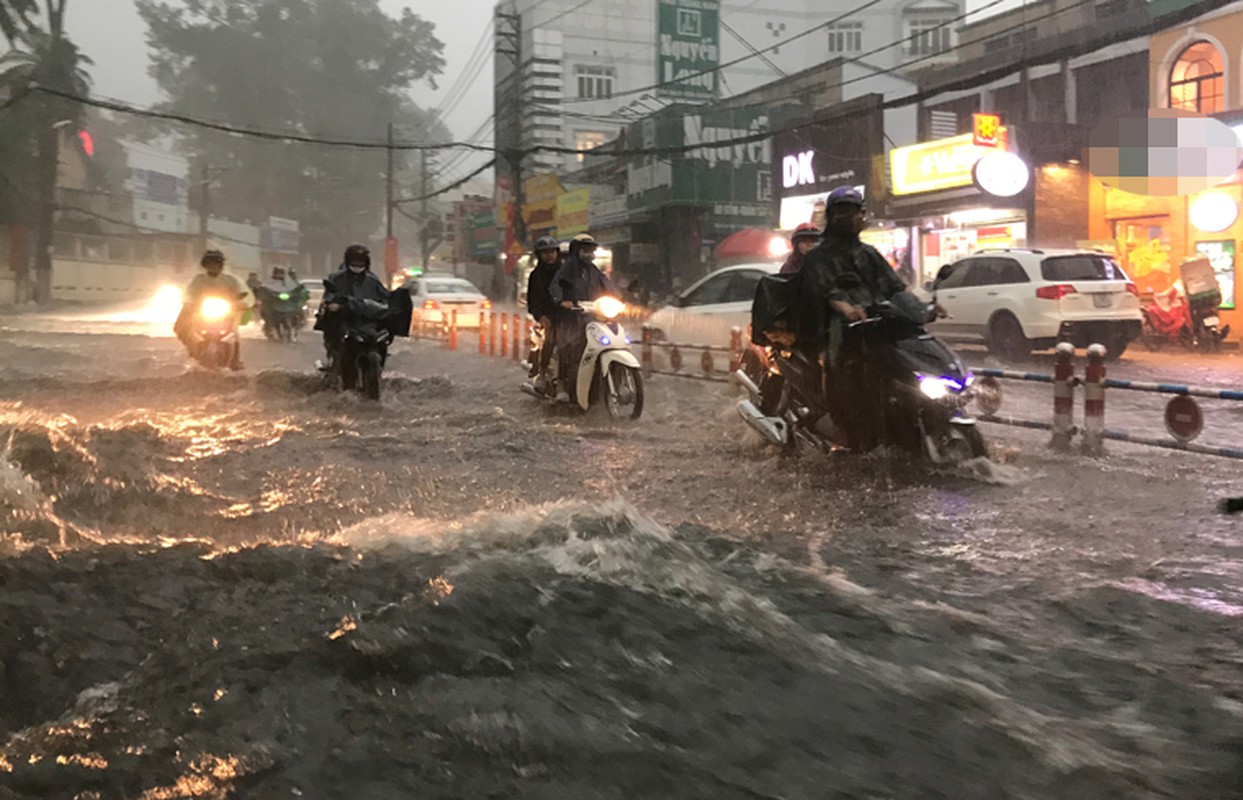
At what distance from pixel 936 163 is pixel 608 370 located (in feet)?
50.3

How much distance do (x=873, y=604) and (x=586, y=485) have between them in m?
2.77

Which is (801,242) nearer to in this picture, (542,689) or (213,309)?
(542,689)

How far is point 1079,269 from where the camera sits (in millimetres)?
15711

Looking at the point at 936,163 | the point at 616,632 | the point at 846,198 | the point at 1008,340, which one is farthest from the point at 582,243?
the point at 936,163

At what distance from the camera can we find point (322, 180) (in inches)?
2443

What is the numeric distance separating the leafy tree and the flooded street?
58374mm

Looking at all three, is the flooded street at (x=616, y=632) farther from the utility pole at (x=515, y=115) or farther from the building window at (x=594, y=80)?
the building window at (x=594, y=80)

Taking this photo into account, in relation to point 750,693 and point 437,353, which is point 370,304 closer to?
point 750,693

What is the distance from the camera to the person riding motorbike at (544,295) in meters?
10.3

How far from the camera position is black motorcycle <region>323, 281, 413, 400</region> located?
10000 mm

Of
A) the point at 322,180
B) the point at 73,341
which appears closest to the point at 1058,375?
the point at 73,341

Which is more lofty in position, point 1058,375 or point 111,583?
point 1058,375

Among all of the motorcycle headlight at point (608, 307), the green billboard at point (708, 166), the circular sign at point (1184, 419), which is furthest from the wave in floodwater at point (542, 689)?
the green billboard at point (708, 166)

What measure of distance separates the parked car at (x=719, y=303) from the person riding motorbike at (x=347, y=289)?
15.0ft
